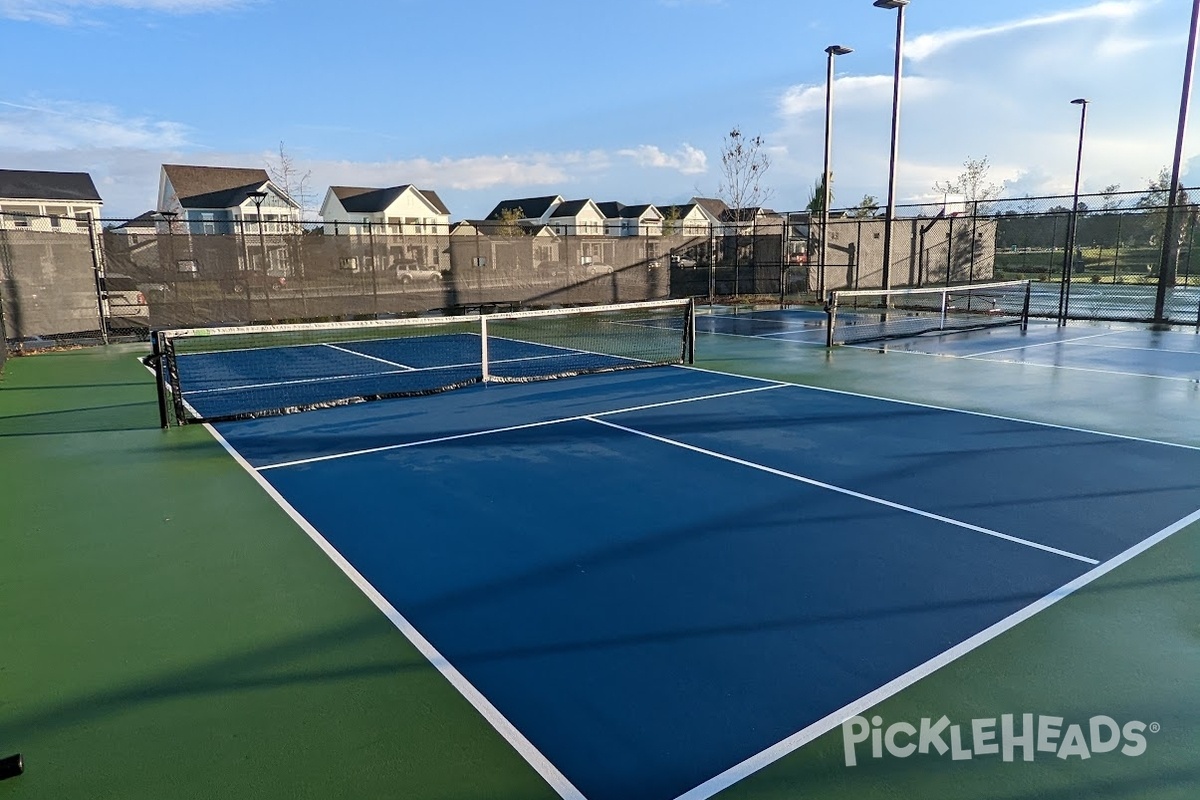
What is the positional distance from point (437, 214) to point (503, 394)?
5854 centimetres

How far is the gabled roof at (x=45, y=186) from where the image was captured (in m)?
50.1

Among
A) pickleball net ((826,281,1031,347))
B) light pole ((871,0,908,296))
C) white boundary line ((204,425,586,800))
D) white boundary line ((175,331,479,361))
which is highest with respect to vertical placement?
light pole ((871,0,908,296))

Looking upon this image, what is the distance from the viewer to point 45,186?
171 ft

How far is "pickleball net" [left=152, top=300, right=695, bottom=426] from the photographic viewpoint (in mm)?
10250

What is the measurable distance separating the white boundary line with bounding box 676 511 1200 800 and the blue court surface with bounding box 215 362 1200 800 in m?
0.01

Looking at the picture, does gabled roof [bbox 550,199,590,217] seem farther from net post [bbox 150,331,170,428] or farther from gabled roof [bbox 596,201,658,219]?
net post [bbox 150,331,170,428]

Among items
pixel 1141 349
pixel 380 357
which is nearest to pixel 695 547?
pixel 380 357

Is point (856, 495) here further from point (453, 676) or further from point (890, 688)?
point (453, 676)

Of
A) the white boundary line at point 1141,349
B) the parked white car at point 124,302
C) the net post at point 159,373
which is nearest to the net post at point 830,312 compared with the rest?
the white boundary line at point 1141,349

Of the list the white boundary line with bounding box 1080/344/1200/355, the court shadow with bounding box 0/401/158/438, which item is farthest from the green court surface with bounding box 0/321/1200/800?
the white boundary line with bounding box 1080/344/1200/355

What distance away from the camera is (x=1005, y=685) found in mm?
3691

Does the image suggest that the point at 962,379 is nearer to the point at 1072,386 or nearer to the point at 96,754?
the point at 1072,386

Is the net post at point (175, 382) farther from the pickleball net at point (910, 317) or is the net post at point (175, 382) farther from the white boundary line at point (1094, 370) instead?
the white boundary line at point (1094, 370)

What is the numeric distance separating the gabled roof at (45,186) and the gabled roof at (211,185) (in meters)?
5.30
